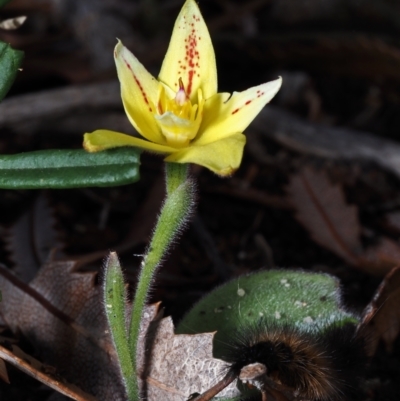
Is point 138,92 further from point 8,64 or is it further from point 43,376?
point 43,376

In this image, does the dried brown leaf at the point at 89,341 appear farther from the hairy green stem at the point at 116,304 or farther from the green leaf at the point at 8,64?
the green leaf at the point at 8,64

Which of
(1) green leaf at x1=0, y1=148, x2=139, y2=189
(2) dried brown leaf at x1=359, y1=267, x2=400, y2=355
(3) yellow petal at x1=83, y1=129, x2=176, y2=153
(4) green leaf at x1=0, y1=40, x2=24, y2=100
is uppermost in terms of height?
A: (4) green leaf at x1=0, y1=40, x2=24, y2=100

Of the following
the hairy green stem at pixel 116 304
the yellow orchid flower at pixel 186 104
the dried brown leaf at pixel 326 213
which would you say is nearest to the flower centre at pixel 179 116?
the yellow orchid flower at pixel 186 104

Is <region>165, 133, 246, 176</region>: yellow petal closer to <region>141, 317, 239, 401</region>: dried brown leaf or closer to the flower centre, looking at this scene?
the flower centre

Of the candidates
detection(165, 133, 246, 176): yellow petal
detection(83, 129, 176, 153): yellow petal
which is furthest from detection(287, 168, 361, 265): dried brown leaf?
detection(83, 129, 176, 153): yellow petal

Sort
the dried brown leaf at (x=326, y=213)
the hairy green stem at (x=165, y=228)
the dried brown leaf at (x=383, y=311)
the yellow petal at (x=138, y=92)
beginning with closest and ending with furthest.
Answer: the hairy green stem at (x=165, y=228), the yellow petal at (x=138, y=92), the dried brown leaf at (x=383, y=311), the dried brown leaf at (x=326, y=213)

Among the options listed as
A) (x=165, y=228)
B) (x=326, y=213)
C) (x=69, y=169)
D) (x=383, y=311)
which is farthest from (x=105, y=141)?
(x=326, y=213)
